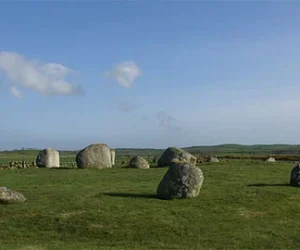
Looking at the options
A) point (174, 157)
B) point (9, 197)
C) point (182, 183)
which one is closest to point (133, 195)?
point (182, 183)

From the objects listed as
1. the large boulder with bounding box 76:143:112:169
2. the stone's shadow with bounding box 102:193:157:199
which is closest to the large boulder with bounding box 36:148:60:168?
the large boulder with bounding box 76:143:112:169

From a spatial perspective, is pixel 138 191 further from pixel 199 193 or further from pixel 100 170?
pixel 100 170

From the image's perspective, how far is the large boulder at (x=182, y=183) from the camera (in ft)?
83.3

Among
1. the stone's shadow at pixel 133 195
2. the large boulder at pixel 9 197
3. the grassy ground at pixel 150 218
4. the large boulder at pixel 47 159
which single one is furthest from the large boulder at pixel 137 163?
the large boulder at pixel 9 197

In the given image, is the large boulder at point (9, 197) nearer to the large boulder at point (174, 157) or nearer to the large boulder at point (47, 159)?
the large boulder at point (174, 157)

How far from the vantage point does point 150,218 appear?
72.5 feet

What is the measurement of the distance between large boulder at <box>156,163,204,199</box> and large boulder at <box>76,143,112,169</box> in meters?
17.1

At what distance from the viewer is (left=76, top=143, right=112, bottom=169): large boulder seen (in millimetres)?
42156

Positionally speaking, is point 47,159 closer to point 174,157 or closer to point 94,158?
point 94,158

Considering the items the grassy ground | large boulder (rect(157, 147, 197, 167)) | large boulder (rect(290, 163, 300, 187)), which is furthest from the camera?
large boulder (rect(157, 147, 197, 167))

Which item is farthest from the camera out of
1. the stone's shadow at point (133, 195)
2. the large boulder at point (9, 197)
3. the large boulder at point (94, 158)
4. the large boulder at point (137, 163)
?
the large boulder at point (137, 163)

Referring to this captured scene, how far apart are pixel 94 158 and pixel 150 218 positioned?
68.4ft

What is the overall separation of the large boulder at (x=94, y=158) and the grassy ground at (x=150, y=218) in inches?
472

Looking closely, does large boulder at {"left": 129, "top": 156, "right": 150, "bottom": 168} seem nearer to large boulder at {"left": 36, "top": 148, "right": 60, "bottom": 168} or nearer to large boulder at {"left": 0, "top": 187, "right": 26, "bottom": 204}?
large boulder at {"left": 36, "top": 148, "right": 60, "bottom": 168}
